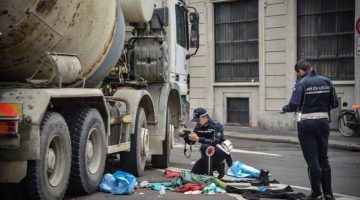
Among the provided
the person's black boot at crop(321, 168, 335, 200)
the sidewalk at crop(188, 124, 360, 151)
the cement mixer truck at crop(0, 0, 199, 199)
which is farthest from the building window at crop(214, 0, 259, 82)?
the person's black boot at crop(321, 168, 335, 200)

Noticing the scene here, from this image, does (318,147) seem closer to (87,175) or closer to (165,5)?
(87,175)

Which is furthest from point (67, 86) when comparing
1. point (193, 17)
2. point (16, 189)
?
point (193, 17)

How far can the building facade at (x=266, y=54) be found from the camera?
19703mm

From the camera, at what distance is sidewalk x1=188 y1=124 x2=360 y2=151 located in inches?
651

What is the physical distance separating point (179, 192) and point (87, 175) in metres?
1.21

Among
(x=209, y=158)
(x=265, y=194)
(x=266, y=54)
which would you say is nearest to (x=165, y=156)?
(x=209, y=158)

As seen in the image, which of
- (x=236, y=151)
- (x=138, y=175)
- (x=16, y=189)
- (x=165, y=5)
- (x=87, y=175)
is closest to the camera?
(x=16, y=189)

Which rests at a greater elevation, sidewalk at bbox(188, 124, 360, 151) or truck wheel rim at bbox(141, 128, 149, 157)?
truck wheel rim at bbox(141, 128, 149, 157)

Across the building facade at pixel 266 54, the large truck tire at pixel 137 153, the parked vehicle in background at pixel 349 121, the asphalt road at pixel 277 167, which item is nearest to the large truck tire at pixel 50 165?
the asphalt road at pixel 277 167

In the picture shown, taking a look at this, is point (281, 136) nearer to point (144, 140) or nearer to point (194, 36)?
point (194, 36)

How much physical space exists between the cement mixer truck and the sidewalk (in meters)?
5.77

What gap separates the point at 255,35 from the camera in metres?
21.8

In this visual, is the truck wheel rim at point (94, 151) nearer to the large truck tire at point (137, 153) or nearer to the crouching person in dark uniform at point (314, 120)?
the large truck tire at point (137, 153)

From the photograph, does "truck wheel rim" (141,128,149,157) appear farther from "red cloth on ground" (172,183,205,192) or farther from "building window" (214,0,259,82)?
"building window" (214,0,259,82)
